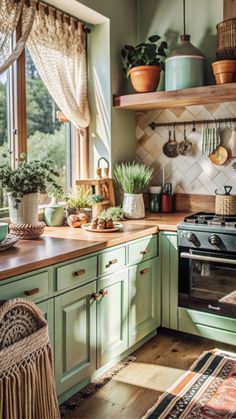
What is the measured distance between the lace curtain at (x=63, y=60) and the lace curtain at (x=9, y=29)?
19 centimetres

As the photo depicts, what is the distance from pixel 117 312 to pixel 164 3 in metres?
2.47

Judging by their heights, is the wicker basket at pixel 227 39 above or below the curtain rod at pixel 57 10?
below

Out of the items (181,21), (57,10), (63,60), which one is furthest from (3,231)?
(181,21)

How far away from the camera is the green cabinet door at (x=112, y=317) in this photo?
246 centimetres

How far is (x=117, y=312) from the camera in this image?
2.62 meters

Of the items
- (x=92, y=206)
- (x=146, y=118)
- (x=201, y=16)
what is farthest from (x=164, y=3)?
(x=92, y=206)

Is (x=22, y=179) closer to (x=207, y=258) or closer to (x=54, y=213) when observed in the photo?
(x=54, y=213)

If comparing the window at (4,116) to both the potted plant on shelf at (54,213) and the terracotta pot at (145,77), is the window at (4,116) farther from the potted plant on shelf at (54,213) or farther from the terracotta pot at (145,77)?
the terracotta pot at (145,77)

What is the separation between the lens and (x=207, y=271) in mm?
2826

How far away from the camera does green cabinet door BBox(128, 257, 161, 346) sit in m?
2.78

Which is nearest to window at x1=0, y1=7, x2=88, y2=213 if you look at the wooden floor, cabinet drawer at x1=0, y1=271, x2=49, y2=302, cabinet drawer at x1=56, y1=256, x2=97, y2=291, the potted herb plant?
the potted herb plant

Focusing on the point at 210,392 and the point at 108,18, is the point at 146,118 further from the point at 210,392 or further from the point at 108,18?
the point at 210,392

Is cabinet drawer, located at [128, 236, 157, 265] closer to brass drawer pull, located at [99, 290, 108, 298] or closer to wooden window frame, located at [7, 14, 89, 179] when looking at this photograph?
brass drawer pull, located at [99, 290, 108, 298]

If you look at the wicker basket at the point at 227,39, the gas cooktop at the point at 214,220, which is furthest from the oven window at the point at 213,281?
the wicker basket at the point at 227,39
